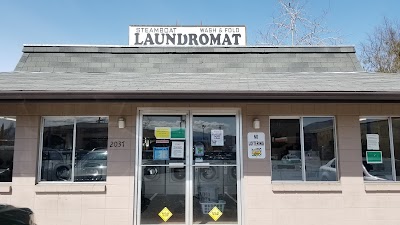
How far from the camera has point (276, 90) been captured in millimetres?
6246

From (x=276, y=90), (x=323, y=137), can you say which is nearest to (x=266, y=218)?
(x=323, y=137)

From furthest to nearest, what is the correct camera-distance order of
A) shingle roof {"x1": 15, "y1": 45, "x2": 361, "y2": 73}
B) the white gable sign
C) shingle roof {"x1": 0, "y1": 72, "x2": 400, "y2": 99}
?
the white gable sign < shingle roof {"x1": 15, "y1": 45, "x2": 361, "y2": 73} < shingle roof {"x1": 0, "y1": 72, "x2": 400, "y2": 99}

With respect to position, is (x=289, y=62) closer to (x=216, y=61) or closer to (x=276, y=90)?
(x=216, y=61)

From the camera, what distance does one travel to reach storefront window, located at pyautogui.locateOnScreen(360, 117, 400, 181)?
23.5 feet

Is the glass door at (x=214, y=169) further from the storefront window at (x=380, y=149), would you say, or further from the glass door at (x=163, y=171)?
the storefront window at (x=380, y=149)

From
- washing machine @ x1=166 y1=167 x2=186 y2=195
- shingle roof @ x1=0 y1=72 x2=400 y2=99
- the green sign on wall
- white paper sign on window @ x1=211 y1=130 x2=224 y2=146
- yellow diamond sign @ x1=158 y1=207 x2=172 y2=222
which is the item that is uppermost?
shingle roof @ x1=0 y1=72 x2=400 y2=99

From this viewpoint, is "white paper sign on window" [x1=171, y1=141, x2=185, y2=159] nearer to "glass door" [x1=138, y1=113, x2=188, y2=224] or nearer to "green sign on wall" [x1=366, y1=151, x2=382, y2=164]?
"glass door" [x1=138, y1=113, x2=188, y2=224]

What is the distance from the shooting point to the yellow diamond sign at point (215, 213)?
700 centimetres

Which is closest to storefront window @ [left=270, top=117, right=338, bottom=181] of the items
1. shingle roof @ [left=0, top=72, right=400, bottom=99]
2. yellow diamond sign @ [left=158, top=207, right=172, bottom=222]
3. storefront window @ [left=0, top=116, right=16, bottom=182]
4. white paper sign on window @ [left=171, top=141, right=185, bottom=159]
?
shingle roof @ [left=0, top=72, right=400, bottom=99]

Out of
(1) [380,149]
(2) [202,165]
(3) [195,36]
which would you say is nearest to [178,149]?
(2) [202,165]

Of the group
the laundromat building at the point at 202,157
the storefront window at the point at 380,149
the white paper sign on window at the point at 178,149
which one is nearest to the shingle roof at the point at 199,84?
the laundromat building at the point at 202,157

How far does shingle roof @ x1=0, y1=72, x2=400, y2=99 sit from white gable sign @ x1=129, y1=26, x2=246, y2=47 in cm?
279

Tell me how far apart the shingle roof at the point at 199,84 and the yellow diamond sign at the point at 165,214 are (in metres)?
2.46

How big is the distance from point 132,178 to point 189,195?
3.98 feet
